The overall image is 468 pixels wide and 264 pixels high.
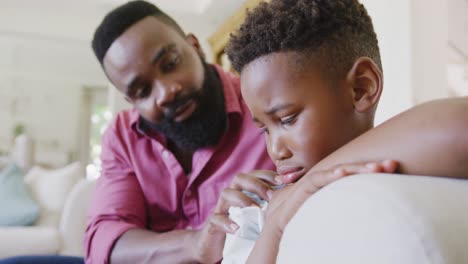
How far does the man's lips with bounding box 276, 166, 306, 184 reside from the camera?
2.01 feet

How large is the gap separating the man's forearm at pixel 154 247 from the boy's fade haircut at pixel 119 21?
455 millimetres

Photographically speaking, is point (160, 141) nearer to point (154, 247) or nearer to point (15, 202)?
point (154, 247)

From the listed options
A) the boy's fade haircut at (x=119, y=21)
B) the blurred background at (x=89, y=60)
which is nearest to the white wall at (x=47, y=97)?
the blurred background at (x=89, y=60)

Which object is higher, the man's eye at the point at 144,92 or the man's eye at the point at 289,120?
the man's eye at the point at 289,120

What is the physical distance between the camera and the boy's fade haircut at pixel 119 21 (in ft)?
3.67

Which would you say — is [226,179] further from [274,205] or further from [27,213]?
[27,213]

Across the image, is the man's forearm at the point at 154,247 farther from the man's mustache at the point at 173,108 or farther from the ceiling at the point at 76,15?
the ceiling at the point at 76,15

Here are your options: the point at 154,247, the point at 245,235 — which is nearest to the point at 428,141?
the point at 245,235

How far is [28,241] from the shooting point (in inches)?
83.7

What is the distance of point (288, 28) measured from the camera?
0.64 metres

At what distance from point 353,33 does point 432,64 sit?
1.20 m

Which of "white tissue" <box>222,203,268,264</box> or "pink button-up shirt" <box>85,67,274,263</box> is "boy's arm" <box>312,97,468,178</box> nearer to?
"white tissue" <box>222,203,268,264</box>

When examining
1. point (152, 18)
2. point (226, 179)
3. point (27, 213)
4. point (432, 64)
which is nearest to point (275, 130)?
point (226, 179)

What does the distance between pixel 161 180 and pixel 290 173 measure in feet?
1.88
